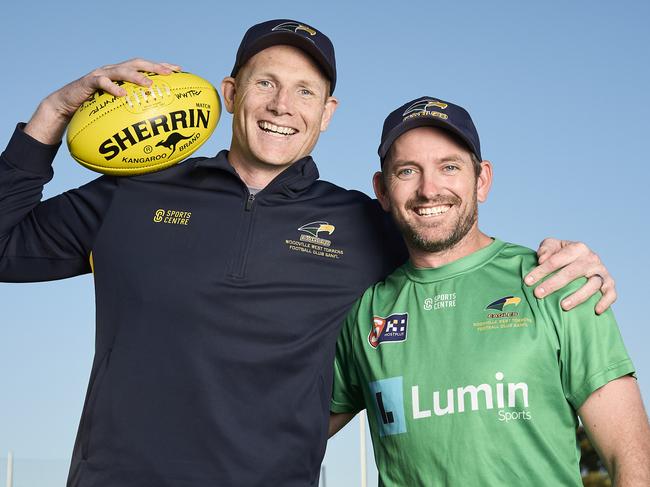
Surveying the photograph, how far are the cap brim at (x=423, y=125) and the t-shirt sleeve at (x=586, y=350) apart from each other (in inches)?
26.6

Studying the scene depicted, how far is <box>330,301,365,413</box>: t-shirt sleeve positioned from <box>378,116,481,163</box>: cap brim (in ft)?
2.11

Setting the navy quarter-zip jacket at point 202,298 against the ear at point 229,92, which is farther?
the ear at point 229,92

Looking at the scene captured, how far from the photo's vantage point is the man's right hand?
320cm

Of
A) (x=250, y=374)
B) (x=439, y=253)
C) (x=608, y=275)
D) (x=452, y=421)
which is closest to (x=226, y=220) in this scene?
(x=250, y=374)

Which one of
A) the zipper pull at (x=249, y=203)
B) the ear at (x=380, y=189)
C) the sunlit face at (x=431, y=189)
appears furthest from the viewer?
the ear at (x=380, y=189)

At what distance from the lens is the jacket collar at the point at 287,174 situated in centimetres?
319

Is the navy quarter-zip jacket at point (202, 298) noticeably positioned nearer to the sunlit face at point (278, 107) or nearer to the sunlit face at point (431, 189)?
the sunlit face at point (278, 107)

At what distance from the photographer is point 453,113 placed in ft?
10.2

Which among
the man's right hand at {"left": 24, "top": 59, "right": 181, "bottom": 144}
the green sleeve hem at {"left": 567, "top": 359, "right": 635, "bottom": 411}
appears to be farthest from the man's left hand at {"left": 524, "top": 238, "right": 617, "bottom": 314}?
the man's right hand at {"left": 24, "top": 59, "right": 181, "bottom": 144}

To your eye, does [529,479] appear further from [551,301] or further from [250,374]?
[250,374]

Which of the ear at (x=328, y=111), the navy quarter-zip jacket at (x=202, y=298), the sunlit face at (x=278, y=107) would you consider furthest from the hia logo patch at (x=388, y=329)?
the ear at (x=328, y=111)

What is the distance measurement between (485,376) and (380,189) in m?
0.92

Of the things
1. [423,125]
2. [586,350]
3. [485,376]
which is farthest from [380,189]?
[586,350]

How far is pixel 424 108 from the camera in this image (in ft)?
10.2
